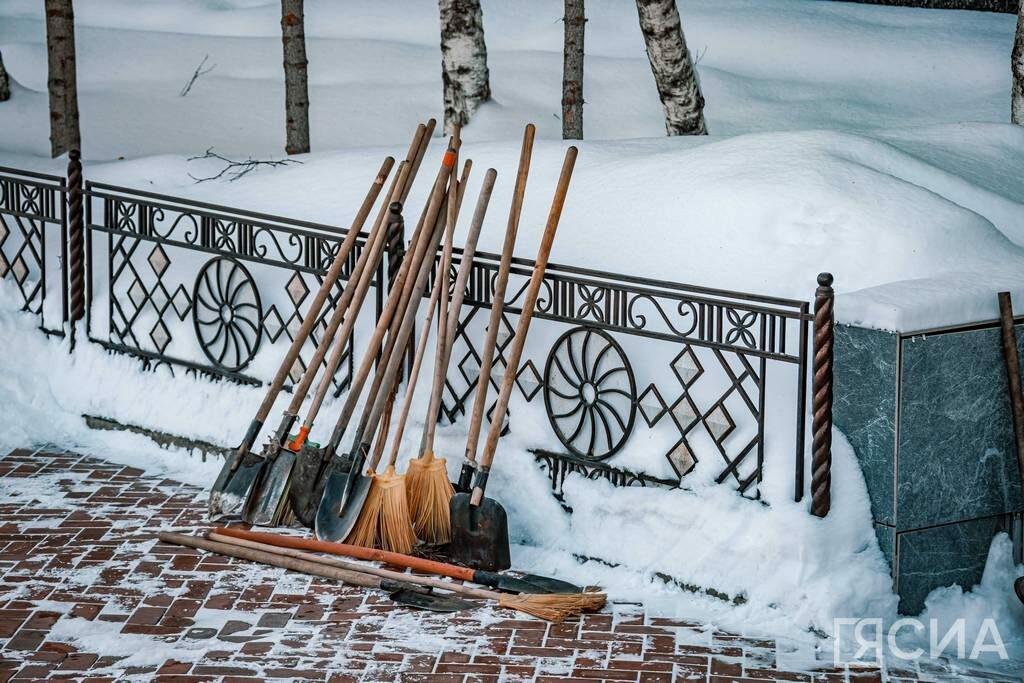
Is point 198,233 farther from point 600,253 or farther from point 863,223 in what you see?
point 863,223

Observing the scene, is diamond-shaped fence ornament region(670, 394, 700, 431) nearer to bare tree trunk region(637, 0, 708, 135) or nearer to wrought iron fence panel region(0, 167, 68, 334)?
wrought iron fence panel region(0, 167, 68, 334)

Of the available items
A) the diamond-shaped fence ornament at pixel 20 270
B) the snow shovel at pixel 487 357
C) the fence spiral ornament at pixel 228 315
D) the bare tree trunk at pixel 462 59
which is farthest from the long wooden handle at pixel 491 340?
the bare tree trunk at pixel 462 59

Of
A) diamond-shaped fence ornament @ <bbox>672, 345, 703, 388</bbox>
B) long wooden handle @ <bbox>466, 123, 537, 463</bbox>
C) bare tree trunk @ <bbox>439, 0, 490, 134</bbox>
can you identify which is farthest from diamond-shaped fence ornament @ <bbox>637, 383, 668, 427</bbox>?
bare tree trunk @ <bbox>439, 0, 490, 134</bbox>

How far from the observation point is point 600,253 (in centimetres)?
732

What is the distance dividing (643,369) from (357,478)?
1.42 m

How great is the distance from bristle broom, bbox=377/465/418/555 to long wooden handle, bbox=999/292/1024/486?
2.66 metres

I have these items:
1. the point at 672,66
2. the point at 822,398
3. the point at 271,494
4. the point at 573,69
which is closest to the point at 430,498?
the point at 271,494

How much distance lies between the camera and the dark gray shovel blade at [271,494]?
6.93m

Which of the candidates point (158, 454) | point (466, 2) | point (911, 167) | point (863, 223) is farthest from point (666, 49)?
point (158, 454)

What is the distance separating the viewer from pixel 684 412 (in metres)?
6.38

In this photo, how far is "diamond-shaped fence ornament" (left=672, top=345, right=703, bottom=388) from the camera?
6258mm

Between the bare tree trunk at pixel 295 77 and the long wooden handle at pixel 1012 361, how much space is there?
635 cm

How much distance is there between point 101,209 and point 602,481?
430 centimetres

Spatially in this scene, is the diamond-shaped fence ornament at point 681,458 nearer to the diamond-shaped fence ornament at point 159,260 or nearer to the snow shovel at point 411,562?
the snow shovel at point 411,562
